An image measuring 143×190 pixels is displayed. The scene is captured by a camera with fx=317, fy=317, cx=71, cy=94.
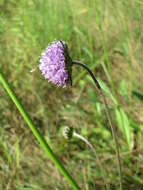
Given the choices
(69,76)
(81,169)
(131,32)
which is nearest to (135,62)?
(131,32)

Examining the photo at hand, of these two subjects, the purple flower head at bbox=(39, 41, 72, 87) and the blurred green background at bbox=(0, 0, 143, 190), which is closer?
the purple flower head at bbox=(39, 41, 72, 87)

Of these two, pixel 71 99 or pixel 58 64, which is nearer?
pixel 58 64

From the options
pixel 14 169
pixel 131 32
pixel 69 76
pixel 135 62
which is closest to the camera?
pixel 69 76

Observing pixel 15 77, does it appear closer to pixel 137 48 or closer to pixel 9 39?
pixel 9 39

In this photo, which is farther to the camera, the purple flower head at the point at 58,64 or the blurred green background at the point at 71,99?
the blurred green background at the point at 71,99
